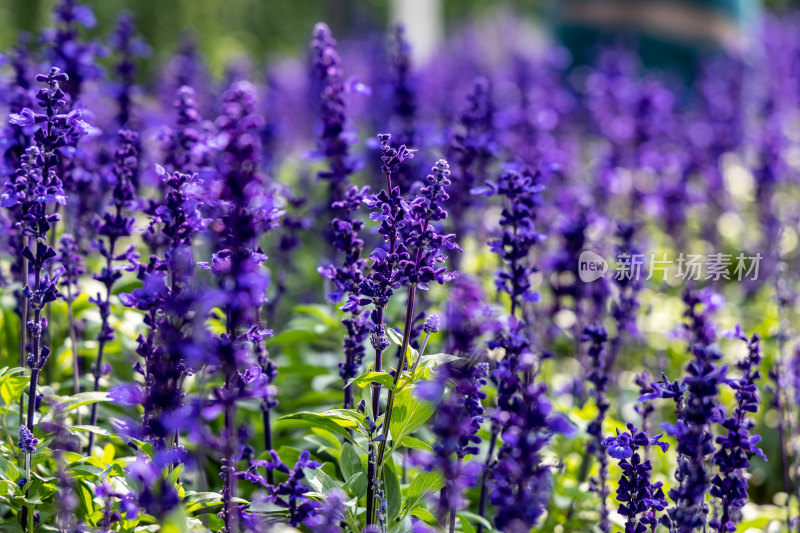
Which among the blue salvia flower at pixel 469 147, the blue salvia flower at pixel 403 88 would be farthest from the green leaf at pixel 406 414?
the blue salvia flower at pixel 403 88

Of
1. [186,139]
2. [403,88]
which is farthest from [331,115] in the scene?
[403,88]

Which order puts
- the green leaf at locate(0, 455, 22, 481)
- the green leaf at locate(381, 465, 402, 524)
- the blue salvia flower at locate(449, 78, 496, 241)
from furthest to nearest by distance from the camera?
the blue salvia flower at locate(449, 78, 496, 241) → the green leaf at locate(381, 465, 402, 524) → the green leaf at locate(0, 455, 22, 481)

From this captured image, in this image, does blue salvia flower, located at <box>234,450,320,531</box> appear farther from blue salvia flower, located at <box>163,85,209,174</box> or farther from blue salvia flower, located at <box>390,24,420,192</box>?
blue salvia flower, located at <box>390,24,420,192</box>

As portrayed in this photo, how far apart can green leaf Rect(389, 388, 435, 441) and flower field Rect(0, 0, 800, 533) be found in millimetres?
13

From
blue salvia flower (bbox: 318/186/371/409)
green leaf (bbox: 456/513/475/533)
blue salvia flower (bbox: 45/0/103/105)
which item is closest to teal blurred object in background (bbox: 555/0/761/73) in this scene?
blue salvia flower (bbox: 45/0/103/105)

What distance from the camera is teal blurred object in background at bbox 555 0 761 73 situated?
54.4 ft

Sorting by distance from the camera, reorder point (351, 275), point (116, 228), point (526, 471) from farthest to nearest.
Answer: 1. point (116, 228)
2. point (351, 275)
3. point (526, 471)

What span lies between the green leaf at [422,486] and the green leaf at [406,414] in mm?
219

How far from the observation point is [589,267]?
558 centimetres

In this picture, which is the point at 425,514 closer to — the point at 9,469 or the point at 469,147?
the point at 9,469

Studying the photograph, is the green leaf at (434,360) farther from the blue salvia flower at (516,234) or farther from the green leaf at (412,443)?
the blue salvia flower at (516,234)

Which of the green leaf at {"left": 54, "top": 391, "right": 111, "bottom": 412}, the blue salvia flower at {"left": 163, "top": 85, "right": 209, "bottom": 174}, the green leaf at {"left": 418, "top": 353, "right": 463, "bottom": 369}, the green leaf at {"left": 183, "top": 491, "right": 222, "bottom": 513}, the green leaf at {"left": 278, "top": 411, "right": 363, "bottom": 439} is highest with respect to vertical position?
the blue salvia flower at {"left": 163, "top": 85, "right": 209, "bottom": 174}

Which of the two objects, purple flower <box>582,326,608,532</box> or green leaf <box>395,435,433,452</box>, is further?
purple flower <box>582,326,608,532</box>

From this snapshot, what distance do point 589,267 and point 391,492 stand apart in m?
2.62
